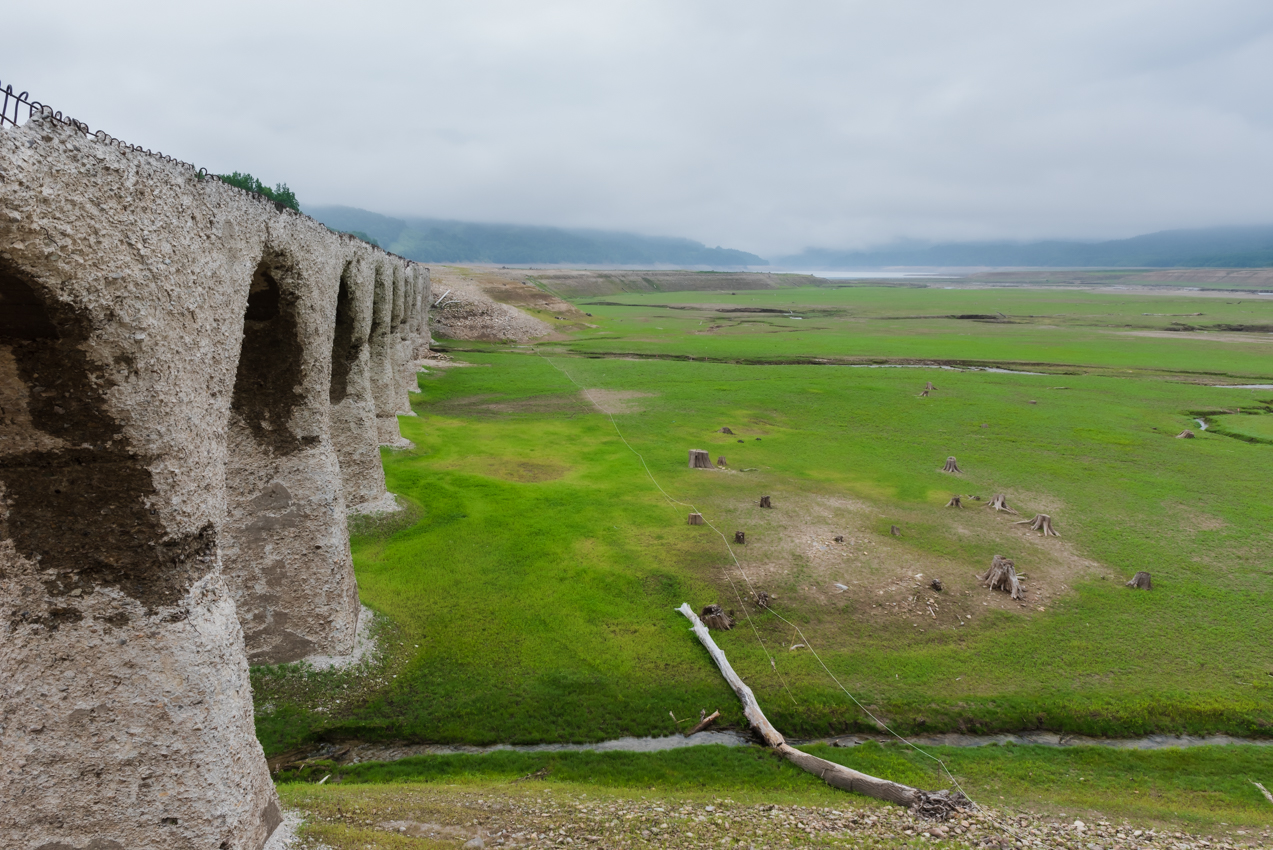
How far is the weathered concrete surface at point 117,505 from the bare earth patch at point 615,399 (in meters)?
30.7

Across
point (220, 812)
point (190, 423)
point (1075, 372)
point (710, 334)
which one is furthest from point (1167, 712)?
point (710, 334)

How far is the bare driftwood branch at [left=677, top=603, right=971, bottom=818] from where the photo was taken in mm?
11219

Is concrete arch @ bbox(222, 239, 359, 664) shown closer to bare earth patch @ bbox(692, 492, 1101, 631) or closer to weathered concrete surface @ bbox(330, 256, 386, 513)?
weathered concrete surface @ bbox(330, 256, 386, 513)

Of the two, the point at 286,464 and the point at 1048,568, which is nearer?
the point at 286,464

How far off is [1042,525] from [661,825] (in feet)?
62.1

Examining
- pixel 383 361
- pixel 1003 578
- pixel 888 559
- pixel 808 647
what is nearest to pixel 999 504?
pixel 1003 578

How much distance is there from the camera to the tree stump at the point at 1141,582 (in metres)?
19.5

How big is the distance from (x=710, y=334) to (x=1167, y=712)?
68017 millimetres

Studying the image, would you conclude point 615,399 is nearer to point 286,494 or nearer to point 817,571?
point 817,571

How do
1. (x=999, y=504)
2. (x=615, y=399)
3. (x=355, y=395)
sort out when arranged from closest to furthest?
(x=355, y=395) → (x=999, y=504) → (x=615, y=399)

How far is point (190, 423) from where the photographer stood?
28.8 feet

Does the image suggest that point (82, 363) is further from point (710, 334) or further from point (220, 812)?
point (710, 334)

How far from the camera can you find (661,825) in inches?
412

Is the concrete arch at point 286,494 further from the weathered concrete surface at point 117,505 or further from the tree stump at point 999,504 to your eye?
the tree stump at point 999,504
